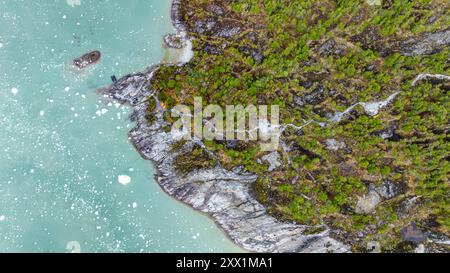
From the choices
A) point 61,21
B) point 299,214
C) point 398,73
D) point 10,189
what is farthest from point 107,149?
point 398,73

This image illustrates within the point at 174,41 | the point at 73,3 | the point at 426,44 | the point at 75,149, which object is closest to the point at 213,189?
the point at 75,149

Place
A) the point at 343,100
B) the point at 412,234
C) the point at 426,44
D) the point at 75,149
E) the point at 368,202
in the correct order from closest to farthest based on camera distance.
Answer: the point at 426,44, the point at 368,202, the point at 412,234, the point at 343,100, the point at 75,149

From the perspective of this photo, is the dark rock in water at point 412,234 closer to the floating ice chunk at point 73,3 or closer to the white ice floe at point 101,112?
the white ice floe at point 101,112

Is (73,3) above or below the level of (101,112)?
above

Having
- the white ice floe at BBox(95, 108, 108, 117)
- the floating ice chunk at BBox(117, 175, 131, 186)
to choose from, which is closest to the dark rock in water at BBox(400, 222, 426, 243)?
the floating ice chunk at BBox(117, 175, 131, 186)

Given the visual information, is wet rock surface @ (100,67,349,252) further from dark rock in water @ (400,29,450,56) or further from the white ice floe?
dark rock in water @ (400,29,450,56)

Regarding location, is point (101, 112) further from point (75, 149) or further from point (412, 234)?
point (412, 234)
